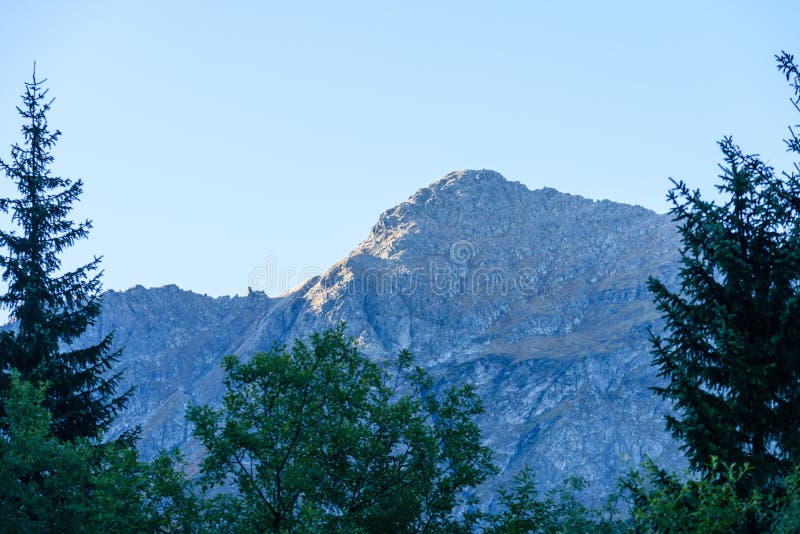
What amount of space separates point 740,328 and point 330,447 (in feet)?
42.8

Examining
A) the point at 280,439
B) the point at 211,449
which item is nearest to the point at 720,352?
the point at 280,439

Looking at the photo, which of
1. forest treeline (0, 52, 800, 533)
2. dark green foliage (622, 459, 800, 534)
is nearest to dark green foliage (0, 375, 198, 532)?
forest treeline (0, 52, 800, 533)

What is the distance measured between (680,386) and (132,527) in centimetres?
1593

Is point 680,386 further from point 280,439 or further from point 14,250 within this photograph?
point 14,250

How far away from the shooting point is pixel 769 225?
74.8 feet

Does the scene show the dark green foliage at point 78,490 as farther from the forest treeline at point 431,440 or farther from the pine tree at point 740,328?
the pine tree at point 740,328

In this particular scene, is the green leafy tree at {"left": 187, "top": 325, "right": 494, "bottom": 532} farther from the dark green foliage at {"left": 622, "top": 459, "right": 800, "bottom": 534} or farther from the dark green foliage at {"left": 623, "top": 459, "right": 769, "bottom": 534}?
the dark green foliage at {"left": 622, "top": 459, "right": 800, "bottom": 534}

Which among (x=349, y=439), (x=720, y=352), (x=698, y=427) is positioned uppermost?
(x=349, y=439)

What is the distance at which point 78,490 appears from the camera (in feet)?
87.9

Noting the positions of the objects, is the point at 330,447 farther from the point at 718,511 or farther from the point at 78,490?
the point at 718,511

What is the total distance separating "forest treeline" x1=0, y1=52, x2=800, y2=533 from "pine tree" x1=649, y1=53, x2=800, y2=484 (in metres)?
0.05

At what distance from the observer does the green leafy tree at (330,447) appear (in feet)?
82.4

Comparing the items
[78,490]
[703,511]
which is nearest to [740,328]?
[703,511]

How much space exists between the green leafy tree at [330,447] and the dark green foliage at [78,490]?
1.45m
